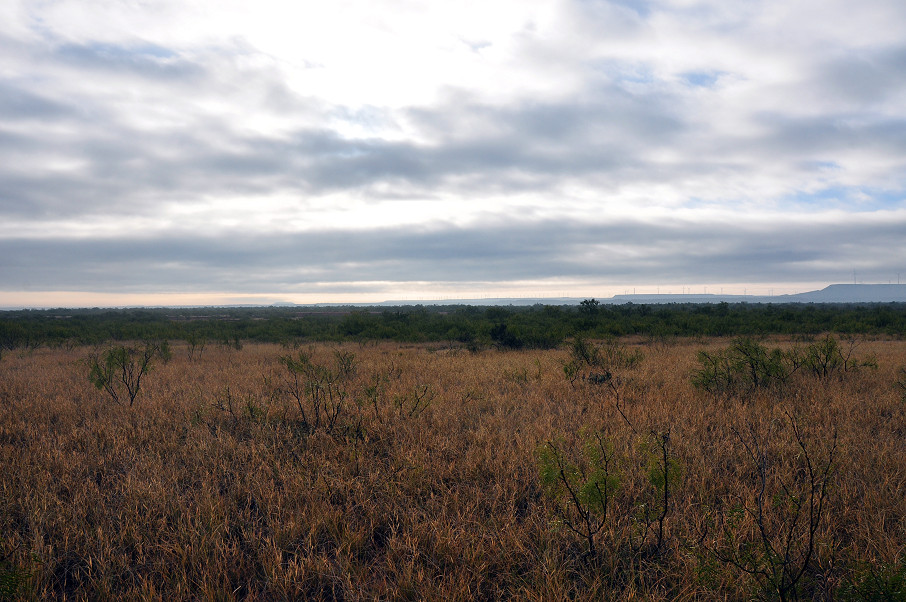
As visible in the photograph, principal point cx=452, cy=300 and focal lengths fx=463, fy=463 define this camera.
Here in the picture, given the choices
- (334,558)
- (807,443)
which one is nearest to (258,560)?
(334,558)

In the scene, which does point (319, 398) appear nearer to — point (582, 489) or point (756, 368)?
point (582, 489)

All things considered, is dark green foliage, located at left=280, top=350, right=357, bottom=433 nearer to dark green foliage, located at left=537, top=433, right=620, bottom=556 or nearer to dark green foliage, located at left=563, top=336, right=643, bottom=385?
dark green foliage, located at left=537, top=433, right=620, bottom=556

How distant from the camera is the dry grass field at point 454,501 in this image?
307cm

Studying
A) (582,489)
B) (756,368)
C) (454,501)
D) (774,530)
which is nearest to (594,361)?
(756,368)

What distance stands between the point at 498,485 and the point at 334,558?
1.53m

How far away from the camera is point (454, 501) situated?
4.08m

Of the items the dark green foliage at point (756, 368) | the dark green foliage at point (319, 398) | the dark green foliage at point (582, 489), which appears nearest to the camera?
the dark green foliage at point (582, 489)

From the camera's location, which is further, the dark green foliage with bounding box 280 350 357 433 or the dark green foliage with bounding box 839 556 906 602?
the dark green foliage with bounding box 280 350 357 433

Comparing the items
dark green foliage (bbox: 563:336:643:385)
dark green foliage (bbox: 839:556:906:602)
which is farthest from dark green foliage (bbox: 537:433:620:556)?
dark green foliage (bbox: 563:336:643:385)

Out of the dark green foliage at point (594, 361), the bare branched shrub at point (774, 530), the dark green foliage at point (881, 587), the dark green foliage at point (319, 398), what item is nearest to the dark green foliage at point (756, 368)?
the dark green foliage at point (594, 361)

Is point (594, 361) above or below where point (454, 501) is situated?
above

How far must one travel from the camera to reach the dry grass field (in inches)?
121

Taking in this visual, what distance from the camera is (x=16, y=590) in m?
2.88

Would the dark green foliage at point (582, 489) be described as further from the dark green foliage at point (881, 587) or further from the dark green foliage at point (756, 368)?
the dark green foliage at point (756, 368)
